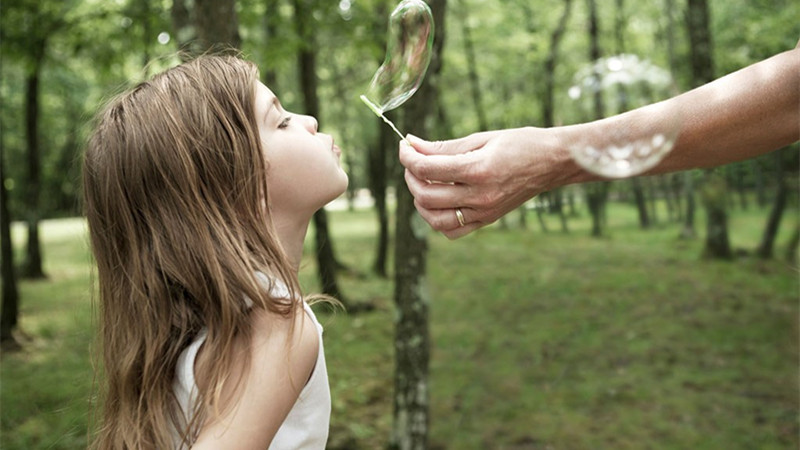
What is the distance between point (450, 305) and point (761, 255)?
4573 millimetres

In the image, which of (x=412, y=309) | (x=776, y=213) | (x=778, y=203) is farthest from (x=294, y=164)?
(x=776, y=213)

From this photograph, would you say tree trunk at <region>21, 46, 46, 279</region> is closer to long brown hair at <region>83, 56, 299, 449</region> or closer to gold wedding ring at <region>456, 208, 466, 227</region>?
long brown hair at <region>83, 56, 299, 449</region>

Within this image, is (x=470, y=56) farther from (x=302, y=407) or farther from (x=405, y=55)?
(x=302, y=407)

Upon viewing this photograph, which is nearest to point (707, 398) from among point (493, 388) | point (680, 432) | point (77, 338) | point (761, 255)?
point (680, 432)

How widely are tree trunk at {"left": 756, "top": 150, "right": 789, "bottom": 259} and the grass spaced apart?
0.67 feet

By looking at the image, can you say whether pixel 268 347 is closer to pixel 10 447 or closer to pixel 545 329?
pixel 10 447

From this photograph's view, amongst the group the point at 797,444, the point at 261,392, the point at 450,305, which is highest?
the point at 261,392

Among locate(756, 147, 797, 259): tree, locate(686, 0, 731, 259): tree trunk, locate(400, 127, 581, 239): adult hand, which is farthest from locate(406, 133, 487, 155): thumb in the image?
locate(756, 147, 797, 259): tree

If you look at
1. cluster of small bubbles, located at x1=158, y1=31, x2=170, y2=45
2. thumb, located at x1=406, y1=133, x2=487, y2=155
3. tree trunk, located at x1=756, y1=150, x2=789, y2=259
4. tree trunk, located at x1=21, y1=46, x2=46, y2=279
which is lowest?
tree trunk, located at x1=756, y1=150, x2=789, y2=259

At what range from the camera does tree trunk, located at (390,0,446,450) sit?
4.44 m

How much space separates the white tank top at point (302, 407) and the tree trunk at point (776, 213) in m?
8.52

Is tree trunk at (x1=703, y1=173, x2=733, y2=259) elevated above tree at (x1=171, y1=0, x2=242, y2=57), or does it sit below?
below

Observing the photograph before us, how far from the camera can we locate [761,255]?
402 inches

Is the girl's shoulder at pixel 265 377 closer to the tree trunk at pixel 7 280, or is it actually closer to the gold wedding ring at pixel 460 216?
the gold wedding ring at pixel 460 216
